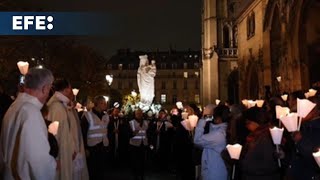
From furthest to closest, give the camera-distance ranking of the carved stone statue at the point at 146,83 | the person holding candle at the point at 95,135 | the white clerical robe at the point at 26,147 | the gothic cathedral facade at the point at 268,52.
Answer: the carved stone statue at the point at 146,83 → the gothic cathedral facade at the point at 268,52 → the person holding candle at the point at 95,135 → the white clerical robe at the point at 26,147

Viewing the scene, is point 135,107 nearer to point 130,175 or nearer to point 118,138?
point 118,138

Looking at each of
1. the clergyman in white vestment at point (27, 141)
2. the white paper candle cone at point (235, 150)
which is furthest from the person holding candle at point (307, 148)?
the clergyman in white vestment at point (27, 141)

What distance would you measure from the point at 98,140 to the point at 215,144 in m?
3.19

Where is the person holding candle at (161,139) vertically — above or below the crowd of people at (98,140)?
below

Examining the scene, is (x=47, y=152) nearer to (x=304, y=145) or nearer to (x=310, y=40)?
(x=304, y=145)

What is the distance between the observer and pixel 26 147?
465 cm

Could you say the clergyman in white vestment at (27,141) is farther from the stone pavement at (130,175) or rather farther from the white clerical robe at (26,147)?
the stone pavement at (130,175)

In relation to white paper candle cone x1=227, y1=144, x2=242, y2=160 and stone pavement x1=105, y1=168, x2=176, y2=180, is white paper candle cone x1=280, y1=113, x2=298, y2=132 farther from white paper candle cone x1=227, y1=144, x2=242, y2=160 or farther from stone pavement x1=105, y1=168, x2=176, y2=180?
stone pavement x1=105, y1=168, x2=176, y2=180

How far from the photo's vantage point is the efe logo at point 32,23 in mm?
9898

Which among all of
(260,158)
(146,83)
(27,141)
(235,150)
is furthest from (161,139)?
(146,83)

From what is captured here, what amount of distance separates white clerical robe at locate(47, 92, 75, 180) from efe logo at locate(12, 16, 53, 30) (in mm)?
2603

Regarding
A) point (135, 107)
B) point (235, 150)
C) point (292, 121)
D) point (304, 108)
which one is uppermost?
point (304, 108)

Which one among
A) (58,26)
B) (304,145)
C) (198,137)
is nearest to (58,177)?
(198,137)

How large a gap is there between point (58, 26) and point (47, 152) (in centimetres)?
562
